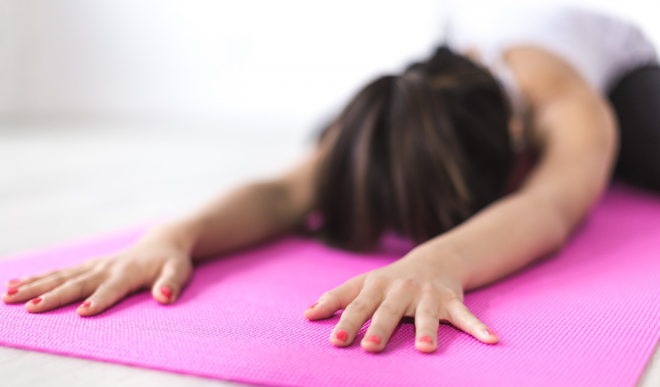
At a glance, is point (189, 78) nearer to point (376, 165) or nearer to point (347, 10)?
point (347, 10)

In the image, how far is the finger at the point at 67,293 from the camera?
68cm

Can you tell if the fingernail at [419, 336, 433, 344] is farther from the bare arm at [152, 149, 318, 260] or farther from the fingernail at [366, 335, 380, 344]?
the bare arm at [152, 149, 318, 260]

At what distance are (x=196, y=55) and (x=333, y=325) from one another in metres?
3.22

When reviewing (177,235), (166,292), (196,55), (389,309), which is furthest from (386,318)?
(196,55)

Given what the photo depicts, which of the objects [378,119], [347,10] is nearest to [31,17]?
[347,10]

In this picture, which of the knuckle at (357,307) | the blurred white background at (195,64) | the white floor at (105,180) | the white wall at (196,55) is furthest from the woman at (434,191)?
the white wall at (196,55)

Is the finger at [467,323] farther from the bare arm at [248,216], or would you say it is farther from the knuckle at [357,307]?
the bare arm at [248,216]

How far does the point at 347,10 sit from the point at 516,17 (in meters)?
2.01

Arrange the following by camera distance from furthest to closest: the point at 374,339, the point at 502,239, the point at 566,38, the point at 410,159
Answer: the point at 566,38
the point at 410,159
the point at 502,239
the point at 374,339

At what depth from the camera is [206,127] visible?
354 cm

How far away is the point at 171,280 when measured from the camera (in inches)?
29.7

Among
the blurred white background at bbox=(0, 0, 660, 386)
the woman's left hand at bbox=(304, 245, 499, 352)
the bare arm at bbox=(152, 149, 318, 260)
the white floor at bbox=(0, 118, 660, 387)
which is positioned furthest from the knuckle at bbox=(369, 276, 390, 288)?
the blurred white background at bbox=(0, 0, 660, 386)

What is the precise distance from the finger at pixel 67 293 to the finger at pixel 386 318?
32cm

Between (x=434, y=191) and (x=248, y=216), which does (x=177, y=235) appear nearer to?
(x=248, y=216)
